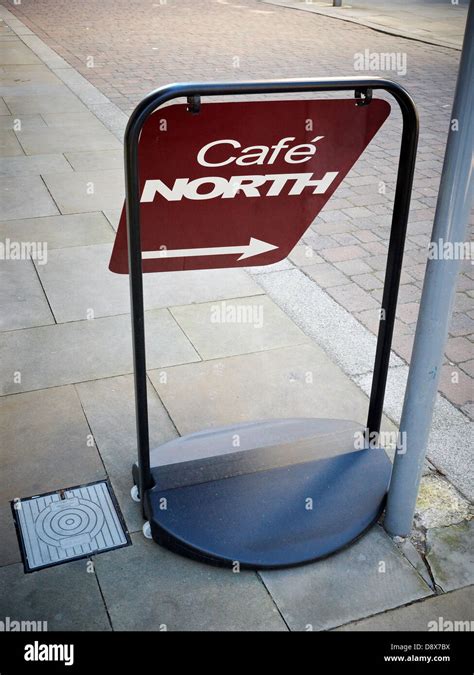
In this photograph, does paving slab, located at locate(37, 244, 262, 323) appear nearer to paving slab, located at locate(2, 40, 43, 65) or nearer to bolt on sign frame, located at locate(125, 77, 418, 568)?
bolt on sign frame, located at locate(125, 77, 418, 568)

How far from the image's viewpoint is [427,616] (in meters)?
2.42

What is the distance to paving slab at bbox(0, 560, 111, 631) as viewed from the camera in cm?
236

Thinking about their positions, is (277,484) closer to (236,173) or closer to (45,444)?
(45,444)

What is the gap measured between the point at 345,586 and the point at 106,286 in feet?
8.78

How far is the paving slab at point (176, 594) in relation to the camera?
7.77 feet

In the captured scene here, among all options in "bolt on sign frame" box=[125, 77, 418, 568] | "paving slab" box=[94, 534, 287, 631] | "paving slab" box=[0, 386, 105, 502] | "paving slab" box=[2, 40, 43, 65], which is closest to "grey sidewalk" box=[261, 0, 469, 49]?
"paving slab" box=[2, 40, 43, 65]

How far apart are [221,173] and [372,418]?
1.25m

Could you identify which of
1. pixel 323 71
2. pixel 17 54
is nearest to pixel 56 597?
pixel 323 71

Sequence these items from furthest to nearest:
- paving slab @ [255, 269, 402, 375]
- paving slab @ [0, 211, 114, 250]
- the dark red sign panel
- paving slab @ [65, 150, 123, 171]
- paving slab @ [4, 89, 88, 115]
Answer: paving slab @ [4, 89, 88, 115], paving slab @ [65, 150, 123, 171], paving slab @ [0, 211, 114, 250], paving slab @ [255, 269, 402, 375], the dark red sign panel

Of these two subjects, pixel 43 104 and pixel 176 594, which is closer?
pixel 176 594

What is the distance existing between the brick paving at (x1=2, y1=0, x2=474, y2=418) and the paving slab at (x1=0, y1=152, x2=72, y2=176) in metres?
2.15

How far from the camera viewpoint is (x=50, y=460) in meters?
3.06

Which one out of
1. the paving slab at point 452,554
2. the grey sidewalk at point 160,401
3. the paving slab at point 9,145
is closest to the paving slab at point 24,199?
the grey sidewalk at point 160,401

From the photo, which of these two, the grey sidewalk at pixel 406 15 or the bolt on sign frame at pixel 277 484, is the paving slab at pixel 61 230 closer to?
the bolt on sign frame at pixel 277 484
